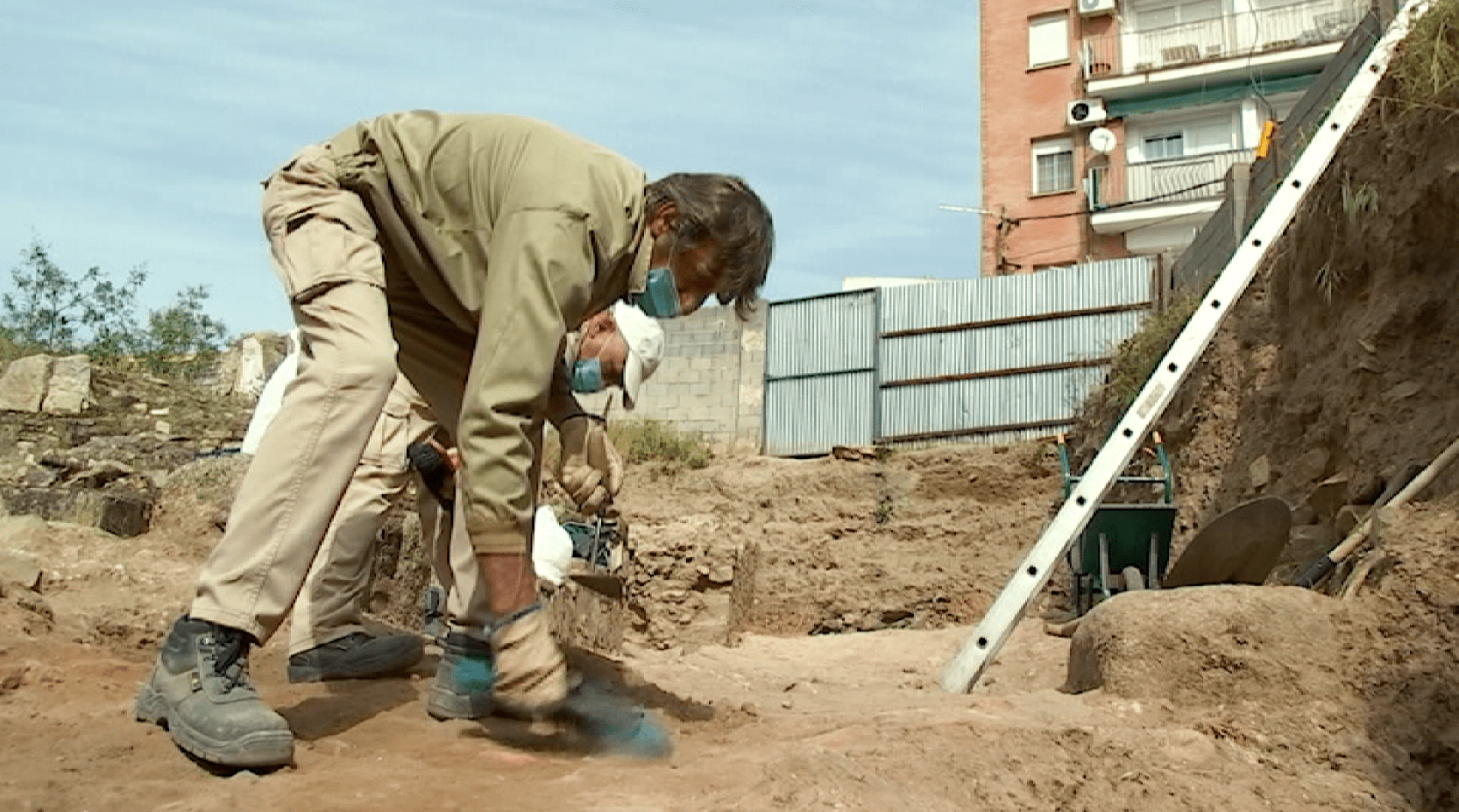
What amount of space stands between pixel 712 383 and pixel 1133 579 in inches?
357

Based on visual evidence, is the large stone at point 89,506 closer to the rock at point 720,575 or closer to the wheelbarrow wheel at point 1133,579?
the rock at point 720,575

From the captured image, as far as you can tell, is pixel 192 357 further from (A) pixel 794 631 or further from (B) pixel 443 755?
(B) pixel 443 755

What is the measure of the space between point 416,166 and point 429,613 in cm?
278

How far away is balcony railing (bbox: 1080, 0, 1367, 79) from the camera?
19281mm

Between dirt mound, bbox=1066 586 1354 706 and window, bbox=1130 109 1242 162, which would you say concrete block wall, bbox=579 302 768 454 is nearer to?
window, bbox=1130 109 1242 162

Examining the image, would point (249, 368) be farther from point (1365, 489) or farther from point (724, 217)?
point (724, 217)

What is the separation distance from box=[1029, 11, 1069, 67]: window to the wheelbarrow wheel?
16911 mm

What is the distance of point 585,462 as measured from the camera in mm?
2818

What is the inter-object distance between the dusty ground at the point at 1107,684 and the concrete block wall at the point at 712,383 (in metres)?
7.70

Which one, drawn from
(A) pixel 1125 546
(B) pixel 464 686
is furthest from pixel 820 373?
(B) pixel 464 686

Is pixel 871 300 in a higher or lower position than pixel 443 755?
higher

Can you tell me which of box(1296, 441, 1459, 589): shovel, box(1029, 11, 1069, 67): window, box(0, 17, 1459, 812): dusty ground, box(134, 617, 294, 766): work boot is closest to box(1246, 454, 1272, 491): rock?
box(0, 17, 1459, 812): dusty ground

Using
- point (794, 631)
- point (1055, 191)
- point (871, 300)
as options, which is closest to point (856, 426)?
point (871, 300)

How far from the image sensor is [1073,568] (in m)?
7.13
